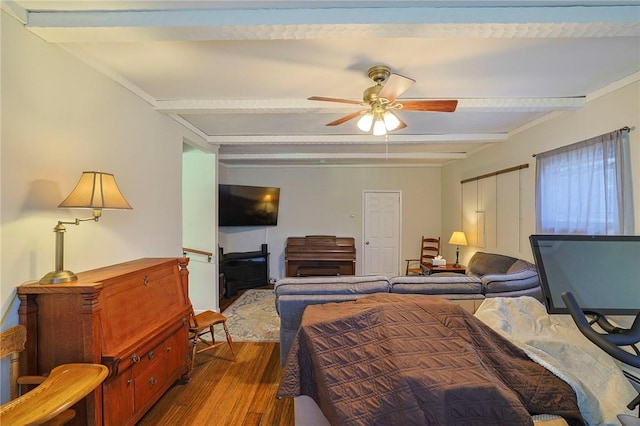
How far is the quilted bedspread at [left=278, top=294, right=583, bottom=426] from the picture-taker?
1.33 metres

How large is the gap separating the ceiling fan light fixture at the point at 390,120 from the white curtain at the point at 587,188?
1702 mm

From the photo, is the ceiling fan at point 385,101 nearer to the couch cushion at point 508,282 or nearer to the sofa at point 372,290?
the sofa at point 372,290

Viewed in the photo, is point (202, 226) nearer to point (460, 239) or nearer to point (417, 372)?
point (417, 372)

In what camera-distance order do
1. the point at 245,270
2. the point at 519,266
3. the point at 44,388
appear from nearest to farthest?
the point at 44,388, the point at 519,266, the point at 245,270

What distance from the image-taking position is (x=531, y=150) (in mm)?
3400

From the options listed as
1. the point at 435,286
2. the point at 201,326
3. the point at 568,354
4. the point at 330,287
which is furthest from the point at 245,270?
the point at 568,354

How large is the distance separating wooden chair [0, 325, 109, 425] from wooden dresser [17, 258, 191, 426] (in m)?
0.06

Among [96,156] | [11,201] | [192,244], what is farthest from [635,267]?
[192,244]

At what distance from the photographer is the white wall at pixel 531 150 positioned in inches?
86.8

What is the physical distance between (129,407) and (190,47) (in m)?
2.25

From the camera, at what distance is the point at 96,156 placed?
204 cm

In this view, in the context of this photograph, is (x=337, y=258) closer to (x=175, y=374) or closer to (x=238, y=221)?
(x=238, y=221)

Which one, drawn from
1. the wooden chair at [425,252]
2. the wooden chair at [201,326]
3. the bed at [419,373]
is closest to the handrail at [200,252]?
the wooden chair at [201,326]

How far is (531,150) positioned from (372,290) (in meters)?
2.63
